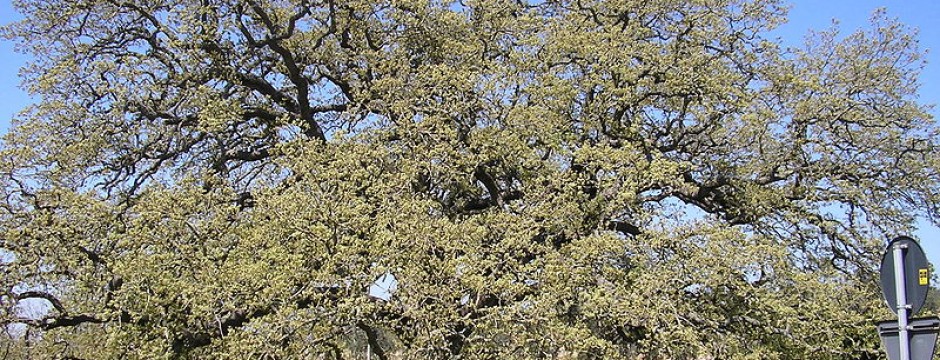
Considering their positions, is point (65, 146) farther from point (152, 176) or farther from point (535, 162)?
point (535, 162)

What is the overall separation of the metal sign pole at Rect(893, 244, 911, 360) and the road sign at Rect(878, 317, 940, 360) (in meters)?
0.05

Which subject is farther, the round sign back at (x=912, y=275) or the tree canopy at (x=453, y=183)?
the tree canopy at (x=453, y=183)

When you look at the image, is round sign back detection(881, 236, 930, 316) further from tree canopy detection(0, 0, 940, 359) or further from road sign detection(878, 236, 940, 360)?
tree canopy detection(0, 0, 940, 359)

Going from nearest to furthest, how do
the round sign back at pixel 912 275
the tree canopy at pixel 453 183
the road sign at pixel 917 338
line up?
the road sign at pixel 917 338, the round sign back at pixel 912 275, the tree canopy at pixel 453 183

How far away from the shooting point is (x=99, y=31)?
14.1 metres

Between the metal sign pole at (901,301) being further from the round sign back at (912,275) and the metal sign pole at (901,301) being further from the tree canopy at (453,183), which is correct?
the tree canopy at (453,183)

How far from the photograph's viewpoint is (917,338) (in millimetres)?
6457

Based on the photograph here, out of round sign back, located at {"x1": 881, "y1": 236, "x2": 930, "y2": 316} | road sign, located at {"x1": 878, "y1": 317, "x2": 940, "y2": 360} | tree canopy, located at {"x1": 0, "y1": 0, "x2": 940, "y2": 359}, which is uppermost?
tree canopy, located at {"x1": 0, "y1": 0, "x2": 940, "y2": 359}

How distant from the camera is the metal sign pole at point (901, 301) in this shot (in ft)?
20.9

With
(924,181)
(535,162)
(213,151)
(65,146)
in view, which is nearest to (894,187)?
(924,181)

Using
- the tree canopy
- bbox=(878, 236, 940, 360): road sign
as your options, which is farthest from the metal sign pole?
the tree canopy

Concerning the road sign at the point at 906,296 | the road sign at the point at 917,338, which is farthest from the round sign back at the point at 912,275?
the road sign at the point at 917,338

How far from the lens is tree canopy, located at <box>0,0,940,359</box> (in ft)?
38.6

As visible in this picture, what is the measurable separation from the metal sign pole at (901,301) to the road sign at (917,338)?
52 millimetres
